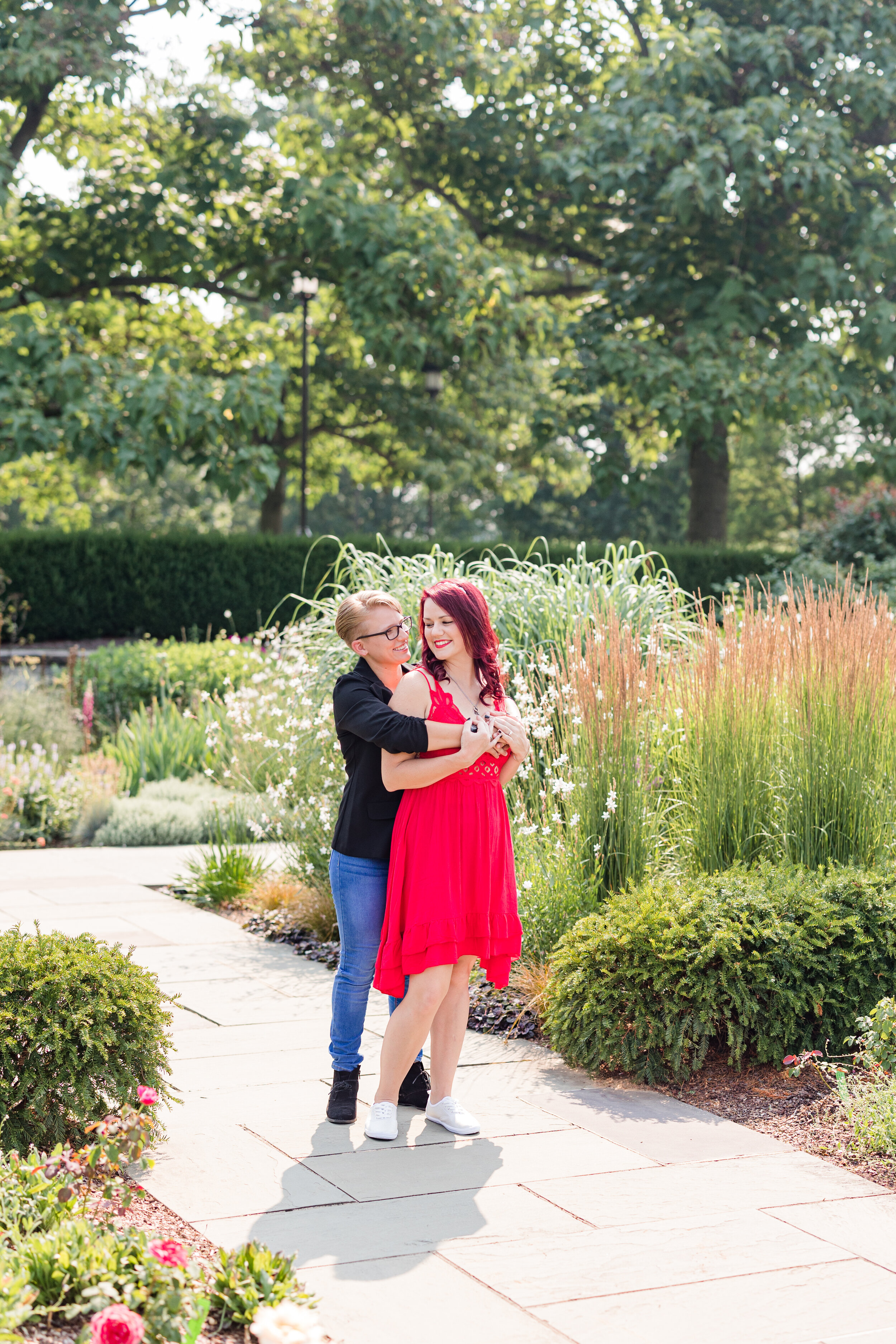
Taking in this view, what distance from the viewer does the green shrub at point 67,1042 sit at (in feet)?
10.3

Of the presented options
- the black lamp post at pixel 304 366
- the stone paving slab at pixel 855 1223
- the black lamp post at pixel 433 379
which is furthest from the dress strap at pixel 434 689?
the black lamp post at pixel 433 379

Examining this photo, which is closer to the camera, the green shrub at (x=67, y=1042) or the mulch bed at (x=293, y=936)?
the green shrub at (x=67, y=1042)

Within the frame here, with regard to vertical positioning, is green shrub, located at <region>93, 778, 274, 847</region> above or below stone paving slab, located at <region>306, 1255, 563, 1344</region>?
below

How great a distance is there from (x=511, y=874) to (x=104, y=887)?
155 inches

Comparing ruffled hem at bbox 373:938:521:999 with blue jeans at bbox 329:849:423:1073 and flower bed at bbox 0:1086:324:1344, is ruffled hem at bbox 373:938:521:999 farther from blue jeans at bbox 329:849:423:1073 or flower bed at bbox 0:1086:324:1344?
flower bed at bbox 0:1086:324:1344

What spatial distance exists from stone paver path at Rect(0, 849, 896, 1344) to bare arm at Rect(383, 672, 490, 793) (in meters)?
1.01

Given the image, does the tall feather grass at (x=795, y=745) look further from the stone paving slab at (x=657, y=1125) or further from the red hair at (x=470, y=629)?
the red hair at (x=470, y=629)

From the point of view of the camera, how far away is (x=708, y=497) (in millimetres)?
18953

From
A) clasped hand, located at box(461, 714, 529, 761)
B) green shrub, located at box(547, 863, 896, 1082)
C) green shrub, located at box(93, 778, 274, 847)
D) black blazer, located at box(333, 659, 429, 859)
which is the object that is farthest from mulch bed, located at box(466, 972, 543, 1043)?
green shrub, located at box(93, 778, 274, 847)

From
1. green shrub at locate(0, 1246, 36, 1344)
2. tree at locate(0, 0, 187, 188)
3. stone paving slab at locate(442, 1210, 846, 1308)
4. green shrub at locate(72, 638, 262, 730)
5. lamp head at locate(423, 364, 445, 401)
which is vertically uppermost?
tree at locate(0, 0, 187, 188)

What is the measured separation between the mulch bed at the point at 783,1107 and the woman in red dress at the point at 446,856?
0.82 metres

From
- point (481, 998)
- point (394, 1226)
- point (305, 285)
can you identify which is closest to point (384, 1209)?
point (394, 1226)

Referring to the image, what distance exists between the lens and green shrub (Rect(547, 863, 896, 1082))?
13.3ft

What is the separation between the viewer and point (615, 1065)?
13.7 ft
